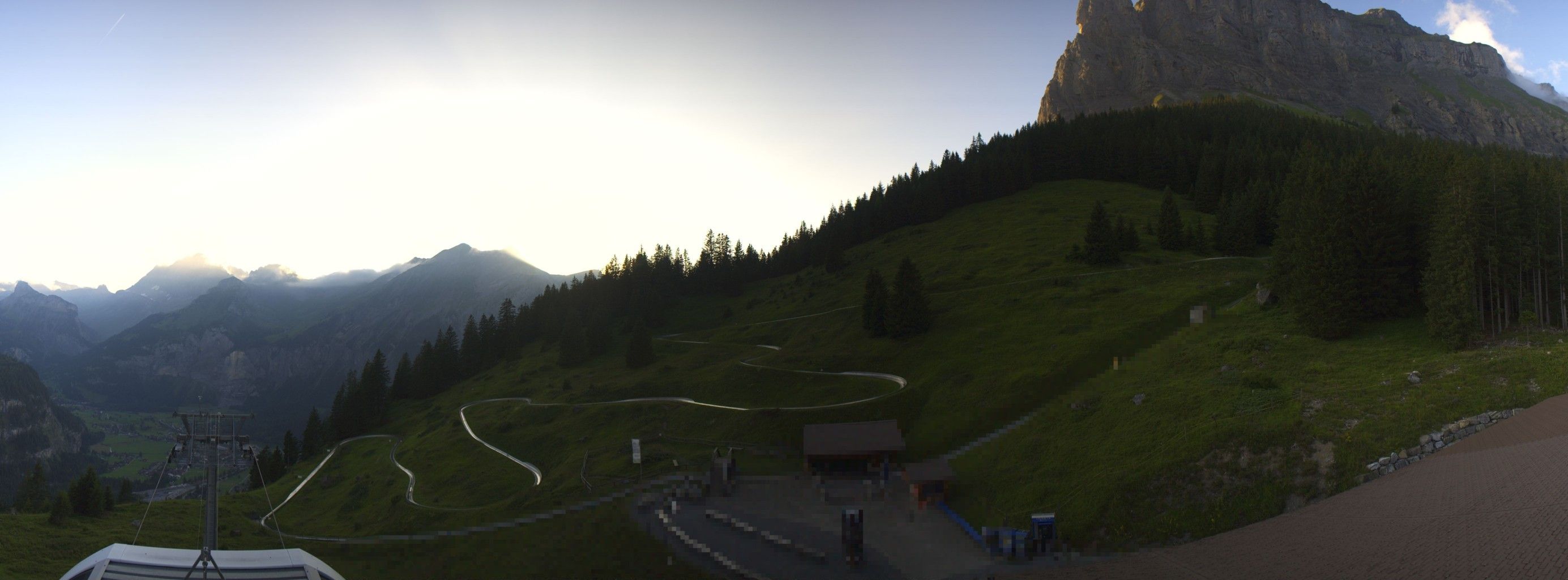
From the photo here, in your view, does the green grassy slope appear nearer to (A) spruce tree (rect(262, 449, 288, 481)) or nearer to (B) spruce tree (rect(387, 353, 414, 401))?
(A) spruce tree (rect(262, 449, 288, 481))

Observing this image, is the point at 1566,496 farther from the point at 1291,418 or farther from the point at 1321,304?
the point at 1321,304

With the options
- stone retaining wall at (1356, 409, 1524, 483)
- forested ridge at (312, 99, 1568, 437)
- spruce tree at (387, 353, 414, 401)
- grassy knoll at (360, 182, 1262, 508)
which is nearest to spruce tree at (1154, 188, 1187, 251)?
forested ridge at (312, 99, 1568, 437)

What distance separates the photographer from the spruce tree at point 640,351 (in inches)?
4021

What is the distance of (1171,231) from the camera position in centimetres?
9919

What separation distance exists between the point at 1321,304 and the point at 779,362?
5130cm

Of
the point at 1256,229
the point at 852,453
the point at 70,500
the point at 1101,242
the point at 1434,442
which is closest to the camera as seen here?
the point at 1434,442

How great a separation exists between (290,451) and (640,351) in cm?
5554

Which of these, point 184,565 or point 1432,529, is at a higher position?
point 184,565

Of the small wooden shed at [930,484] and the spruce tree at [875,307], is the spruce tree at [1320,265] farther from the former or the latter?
the spruce tree at [875,307]

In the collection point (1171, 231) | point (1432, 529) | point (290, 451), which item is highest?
point (1171, 231)

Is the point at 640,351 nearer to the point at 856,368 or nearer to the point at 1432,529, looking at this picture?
the point at 856,368

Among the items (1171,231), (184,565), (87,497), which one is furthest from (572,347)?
(1171,231)

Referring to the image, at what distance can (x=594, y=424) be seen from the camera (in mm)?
76500

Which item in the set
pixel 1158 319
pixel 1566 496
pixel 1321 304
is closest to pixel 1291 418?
pixel 1566 496
